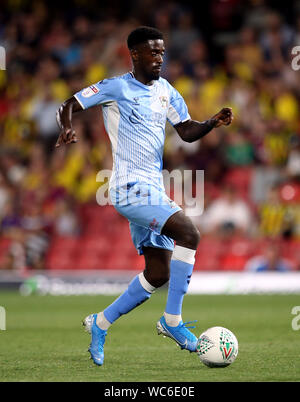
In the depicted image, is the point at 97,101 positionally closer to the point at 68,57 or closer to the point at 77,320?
the point at 77,320

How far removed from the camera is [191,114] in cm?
1486

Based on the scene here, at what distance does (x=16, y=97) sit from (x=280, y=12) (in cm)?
571

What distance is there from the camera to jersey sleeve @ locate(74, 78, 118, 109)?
20.8 ft

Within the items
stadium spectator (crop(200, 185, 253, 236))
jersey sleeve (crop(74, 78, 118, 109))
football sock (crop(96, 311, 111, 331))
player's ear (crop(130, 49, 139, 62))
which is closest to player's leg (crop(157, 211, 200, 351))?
football sock (crop(96, 311, 111, 331))

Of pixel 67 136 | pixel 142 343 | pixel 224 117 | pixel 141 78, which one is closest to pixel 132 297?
pixel 142 343

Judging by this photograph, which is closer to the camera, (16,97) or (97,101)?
(97,101)

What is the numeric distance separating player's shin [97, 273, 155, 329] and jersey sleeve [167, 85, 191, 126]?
1.27 meters

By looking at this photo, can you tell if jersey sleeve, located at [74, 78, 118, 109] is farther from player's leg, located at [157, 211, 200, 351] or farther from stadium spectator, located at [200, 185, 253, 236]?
stadium spectator, located at [200, 185, 253, 236]

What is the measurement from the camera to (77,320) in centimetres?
1002

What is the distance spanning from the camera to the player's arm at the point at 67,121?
5941 millimetres

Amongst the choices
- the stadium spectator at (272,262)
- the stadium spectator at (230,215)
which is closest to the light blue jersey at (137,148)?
the stadium spectator at (272,262)

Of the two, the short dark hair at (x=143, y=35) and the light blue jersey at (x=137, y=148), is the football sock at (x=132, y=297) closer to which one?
the light blue jersey at (x=137, y=148)

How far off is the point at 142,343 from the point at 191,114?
7.64 m

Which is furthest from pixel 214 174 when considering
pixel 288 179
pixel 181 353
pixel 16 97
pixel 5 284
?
pixel 181 353
